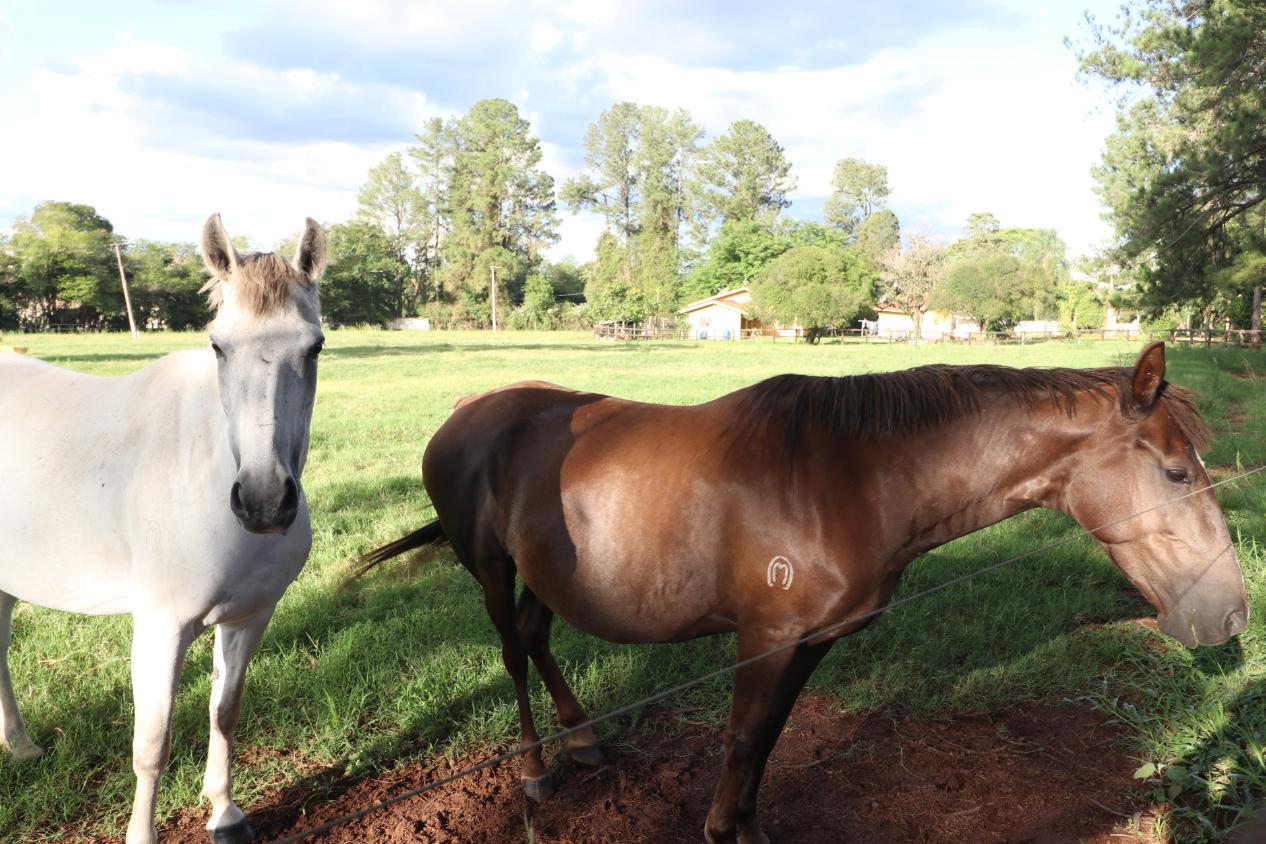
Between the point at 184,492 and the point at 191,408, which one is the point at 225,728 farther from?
the point at 191,408

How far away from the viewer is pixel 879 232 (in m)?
71.4

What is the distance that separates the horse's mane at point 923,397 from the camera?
90.7 inches

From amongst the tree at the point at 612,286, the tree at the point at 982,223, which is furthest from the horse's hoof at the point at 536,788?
the tree at the point at 982,223

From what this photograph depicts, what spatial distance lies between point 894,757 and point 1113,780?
87cm

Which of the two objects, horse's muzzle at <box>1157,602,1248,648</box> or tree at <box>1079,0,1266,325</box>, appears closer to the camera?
horse's muzzle at <box>1157,602,1248,648</box>

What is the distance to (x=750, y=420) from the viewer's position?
103 inches

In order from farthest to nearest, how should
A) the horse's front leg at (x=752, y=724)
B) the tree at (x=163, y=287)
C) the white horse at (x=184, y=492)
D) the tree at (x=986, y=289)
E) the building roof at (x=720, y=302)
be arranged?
the building roof at (x=720, y=302) < the tree at (x=986, y=289) < the tree at (x=163, y=287) < the horse's front leg at (x=752, y=724) < the white horse at (x=184, y=492)

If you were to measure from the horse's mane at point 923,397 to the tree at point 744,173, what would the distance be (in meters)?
67.2

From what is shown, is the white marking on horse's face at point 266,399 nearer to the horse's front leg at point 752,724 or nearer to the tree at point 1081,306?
the horse's front leg at point 752,724

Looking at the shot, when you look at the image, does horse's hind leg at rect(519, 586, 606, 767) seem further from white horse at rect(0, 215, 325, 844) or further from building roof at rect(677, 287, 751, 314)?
building roof at rect(677, 287, 751, 314)

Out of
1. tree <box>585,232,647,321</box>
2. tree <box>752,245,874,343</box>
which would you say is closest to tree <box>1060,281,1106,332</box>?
tree <box>752,245,874,343</box>

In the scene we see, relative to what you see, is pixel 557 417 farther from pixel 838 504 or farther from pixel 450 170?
pixel 450 170

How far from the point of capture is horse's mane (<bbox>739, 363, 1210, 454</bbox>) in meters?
2.30

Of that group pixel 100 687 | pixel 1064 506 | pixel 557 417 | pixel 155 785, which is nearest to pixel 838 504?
pixel 1064 506
